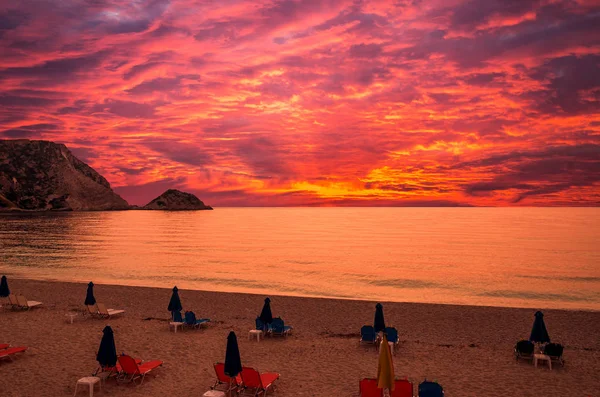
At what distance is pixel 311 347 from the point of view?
16875mm

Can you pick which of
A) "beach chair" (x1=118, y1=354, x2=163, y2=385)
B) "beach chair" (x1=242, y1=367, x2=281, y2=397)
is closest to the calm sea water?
"beach chair" (x1=242, y1=367, x2=281, y2=397)

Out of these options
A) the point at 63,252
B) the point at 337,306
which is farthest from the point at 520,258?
the point at 63,252

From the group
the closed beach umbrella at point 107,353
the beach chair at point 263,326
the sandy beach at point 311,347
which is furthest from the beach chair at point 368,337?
the closed beach umbrella at point 107,353

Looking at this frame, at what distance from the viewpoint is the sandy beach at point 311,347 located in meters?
12.8

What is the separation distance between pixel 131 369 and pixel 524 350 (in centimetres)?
1336

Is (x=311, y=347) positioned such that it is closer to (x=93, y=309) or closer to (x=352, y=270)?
(x=93, y=309)

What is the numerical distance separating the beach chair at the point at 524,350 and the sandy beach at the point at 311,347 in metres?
0.52

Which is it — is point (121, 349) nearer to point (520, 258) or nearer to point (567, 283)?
point (567, 283)

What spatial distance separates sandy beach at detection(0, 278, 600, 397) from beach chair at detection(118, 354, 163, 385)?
0.33 m

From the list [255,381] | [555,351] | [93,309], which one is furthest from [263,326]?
[555,351]

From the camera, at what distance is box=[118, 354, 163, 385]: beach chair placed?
12.6 metres

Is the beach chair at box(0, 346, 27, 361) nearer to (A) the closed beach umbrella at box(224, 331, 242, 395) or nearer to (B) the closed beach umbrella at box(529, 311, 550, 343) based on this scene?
(A) the closed beach umbrella at box(224, 331, 242, 395)

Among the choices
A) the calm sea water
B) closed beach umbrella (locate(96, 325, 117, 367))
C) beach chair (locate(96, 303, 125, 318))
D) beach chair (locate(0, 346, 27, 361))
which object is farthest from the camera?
the calm sea water

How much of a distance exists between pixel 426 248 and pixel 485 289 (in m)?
36.6
